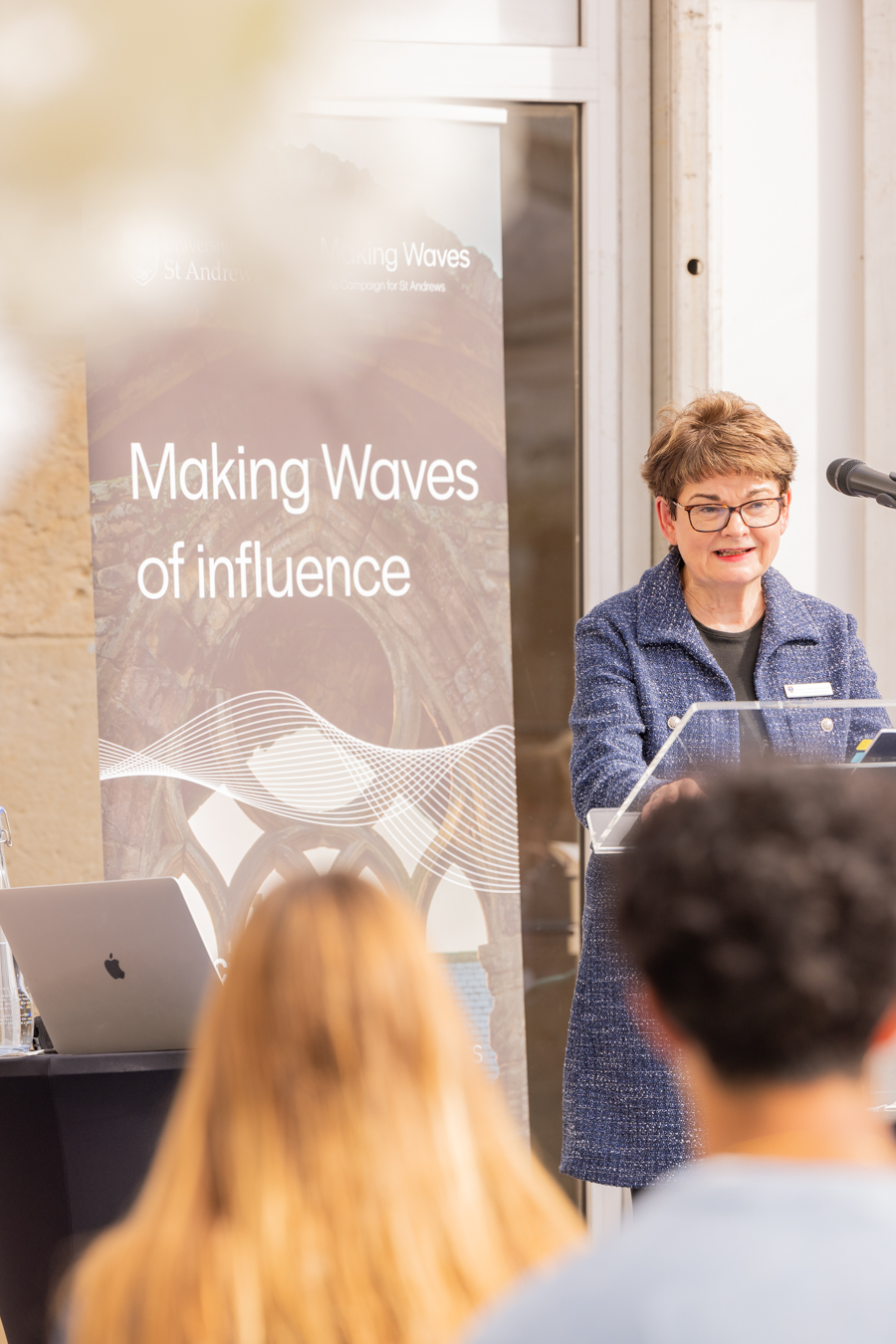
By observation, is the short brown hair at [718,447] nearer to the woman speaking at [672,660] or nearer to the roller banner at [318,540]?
the woman speaking at [672,660]

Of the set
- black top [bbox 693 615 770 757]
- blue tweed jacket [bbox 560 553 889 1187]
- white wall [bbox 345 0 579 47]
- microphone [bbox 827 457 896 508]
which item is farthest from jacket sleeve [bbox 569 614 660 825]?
white wall [bbox 345 0 579 47]

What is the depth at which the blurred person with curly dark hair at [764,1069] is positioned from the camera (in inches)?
24.2

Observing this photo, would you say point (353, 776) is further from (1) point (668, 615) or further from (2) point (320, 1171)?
(2) point (320, 1171)

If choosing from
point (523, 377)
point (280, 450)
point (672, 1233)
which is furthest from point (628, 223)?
point (672, 1233)

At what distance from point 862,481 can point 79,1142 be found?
1473 millimetres

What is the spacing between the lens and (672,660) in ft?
8.01

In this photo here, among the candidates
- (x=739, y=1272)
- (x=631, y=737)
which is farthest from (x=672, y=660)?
(x=739, y=1272)

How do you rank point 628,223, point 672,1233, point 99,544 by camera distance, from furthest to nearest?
point 628,223, point 99,544, point 672,1233

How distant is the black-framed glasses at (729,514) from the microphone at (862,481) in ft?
0.63

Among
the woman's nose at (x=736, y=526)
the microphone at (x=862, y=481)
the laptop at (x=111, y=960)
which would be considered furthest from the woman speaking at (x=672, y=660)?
the laptop at (x=111, y=960)

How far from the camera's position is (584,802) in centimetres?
228

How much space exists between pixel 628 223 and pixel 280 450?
3.52 feet

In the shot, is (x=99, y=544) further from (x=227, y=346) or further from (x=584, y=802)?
(x=584, y=802)

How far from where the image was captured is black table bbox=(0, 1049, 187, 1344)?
6.64ft
